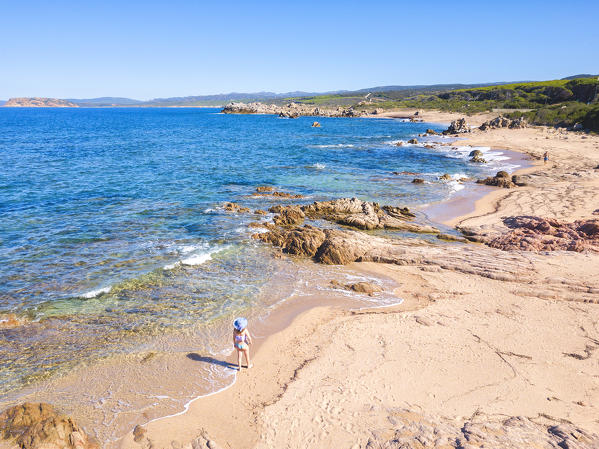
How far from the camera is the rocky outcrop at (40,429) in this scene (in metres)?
7.12

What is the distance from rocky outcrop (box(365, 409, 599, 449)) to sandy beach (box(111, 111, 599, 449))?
30mm

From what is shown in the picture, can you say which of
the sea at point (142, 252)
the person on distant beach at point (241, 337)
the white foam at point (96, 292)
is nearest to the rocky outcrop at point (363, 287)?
the sea at point (142, 252)

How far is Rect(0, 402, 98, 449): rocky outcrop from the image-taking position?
23.4 ft

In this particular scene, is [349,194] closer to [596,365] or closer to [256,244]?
[256,244]

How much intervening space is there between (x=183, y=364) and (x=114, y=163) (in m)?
38.7

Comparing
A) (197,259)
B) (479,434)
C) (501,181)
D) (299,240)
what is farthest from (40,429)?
(501,181)

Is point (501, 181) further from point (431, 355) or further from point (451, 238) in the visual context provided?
point (431, 355)

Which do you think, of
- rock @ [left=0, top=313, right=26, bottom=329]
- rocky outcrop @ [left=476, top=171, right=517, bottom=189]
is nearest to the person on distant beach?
rock @ [left=0, top=313, right=26, bottom=329]

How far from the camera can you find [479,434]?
7.02 metres

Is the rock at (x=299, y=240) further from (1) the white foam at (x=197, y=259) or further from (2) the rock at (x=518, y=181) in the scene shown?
(2) the rock at (x=518, y=181)

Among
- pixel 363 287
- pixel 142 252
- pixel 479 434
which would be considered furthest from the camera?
pixel 142 252

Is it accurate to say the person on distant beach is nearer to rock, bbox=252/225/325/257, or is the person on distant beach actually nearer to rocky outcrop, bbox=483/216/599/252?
rock, bbox=252/225/325/257

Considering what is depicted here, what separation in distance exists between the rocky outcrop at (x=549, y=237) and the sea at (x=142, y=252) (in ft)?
19.7

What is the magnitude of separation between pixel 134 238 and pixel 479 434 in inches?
715
